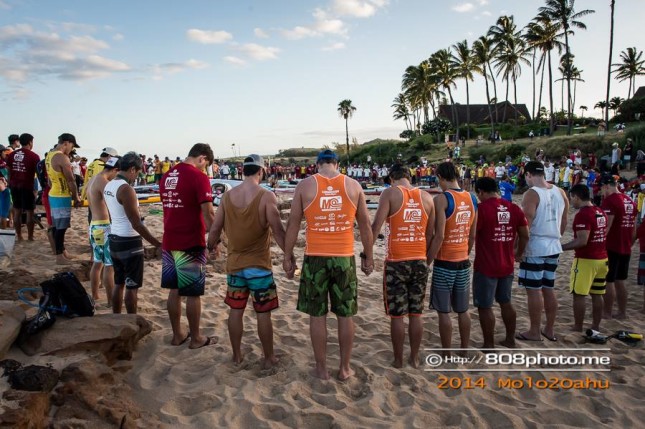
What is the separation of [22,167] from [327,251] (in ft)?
23.4

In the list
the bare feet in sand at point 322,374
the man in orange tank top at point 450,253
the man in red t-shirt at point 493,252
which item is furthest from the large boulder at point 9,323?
the man in red t-shirt at point 493,252

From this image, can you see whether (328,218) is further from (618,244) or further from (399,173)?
(618,244)

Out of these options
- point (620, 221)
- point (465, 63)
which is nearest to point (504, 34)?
point (465, 63)

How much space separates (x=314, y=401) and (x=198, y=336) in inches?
63.2

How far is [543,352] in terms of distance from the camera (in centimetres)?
466

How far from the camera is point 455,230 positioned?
4383 mm

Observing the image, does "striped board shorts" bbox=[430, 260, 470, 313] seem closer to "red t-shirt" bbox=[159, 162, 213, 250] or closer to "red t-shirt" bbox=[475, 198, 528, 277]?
"red t-shirt" bbox=[475, 198, 528, 277]

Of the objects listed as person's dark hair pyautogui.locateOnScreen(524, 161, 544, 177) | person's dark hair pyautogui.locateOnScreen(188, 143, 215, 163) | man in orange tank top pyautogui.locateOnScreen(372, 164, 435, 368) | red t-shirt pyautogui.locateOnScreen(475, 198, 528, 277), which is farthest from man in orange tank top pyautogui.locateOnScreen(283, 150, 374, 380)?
person's dark hair pyautogui.locateOnScreen(524, 161, 544, 177)

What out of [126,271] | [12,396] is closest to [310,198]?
[126,271]

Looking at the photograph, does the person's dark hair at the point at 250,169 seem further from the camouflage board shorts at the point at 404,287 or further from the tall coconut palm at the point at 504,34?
the tall coconut palm at the point at 504,34

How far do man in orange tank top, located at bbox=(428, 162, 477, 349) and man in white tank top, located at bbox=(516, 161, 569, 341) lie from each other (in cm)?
110

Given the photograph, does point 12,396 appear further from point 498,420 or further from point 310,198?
point 498,420

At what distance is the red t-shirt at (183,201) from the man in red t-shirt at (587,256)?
4382 millimetres

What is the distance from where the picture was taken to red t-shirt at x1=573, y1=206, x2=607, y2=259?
5.25 meters
